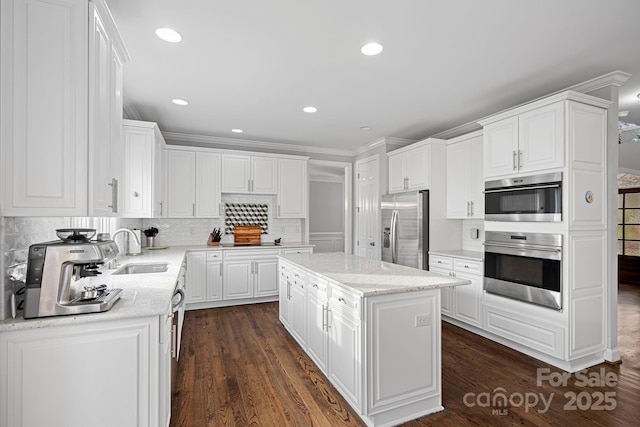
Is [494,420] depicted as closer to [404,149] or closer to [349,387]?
[349,387]

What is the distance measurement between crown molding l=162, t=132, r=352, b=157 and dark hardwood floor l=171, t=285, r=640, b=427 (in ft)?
9.92

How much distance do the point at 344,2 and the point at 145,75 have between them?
2.02 meters

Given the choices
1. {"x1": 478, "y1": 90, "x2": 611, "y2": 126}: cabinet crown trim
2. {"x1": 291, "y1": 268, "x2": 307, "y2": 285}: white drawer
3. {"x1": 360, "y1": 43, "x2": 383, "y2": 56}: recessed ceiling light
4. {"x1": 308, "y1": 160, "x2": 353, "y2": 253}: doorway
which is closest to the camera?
{"x1": 360, "y1": 43, "x2": 383, "y2": 56}: recessed ceiling light

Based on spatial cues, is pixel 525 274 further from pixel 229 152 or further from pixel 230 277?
pixel 229 152

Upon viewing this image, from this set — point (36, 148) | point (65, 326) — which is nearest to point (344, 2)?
point (36, 148)

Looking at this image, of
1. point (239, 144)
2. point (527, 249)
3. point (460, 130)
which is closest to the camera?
point (527, 249)

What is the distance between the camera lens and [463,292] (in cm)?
371

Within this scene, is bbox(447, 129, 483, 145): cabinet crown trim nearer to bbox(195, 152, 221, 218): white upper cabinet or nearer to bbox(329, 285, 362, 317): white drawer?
→ bbox(329, 285, 362, 317): white drawer

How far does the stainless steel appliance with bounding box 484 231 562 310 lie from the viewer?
2.78 meters

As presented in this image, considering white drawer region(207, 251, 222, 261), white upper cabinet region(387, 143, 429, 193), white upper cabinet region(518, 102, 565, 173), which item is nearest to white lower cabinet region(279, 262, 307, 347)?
white drawer region(207, 251, 222, 261)

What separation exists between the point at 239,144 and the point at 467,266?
12.8 feet

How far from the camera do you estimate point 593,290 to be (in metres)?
2.82

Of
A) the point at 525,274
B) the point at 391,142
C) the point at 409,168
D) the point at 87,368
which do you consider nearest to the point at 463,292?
the point at 525,274

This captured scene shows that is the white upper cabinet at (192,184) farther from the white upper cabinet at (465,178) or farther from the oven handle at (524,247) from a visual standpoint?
the oven handle at (524,247)
